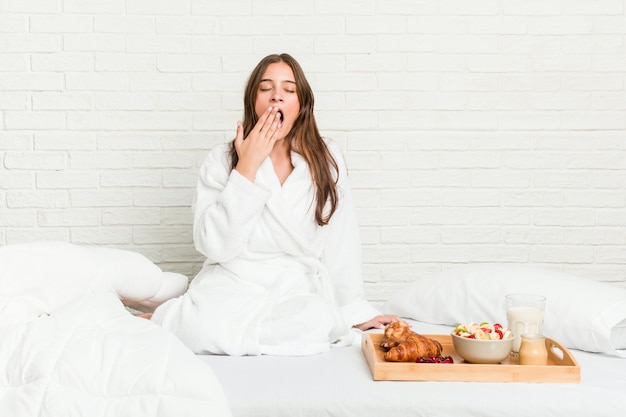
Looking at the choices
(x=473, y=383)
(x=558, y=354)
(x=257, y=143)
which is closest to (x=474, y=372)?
(x=473, y=383)

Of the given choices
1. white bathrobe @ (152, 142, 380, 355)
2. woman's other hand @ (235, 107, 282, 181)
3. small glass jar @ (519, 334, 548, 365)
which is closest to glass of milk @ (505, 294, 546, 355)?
small glass jar @ (519, 334, 548, 365)

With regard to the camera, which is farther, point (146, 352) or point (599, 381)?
point (599, 381)

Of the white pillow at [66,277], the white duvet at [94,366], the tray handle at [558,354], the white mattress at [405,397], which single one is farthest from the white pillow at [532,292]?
Answer: the white duvet at [94,366]

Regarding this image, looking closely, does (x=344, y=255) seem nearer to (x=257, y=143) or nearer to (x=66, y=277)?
(x=257, y=143)

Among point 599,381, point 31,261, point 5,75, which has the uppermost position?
point 5,75

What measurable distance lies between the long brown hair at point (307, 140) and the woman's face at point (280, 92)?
0.02 meters

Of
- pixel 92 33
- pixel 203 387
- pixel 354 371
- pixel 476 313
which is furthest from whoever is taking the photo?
pixel 92 33

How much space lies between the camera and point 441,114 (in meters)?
3.24

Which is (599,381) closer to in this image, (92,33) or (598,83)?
(598,83)

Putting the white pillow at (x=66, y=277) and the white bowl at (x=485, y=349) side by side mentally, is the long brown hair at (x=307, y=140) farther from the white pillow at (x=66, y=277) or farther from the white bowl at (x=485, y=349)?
the white bowl at (x=485, y=349)

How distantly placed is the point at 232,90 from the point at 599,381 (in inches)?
72.7

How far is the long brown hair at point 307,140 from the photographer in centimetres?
270

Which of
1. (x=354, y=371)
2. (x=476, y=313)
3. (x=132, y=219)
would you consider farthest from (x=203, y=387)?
(x=132, y=219)

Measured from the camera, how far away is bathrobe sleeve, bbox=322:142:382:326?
2.73 metres
